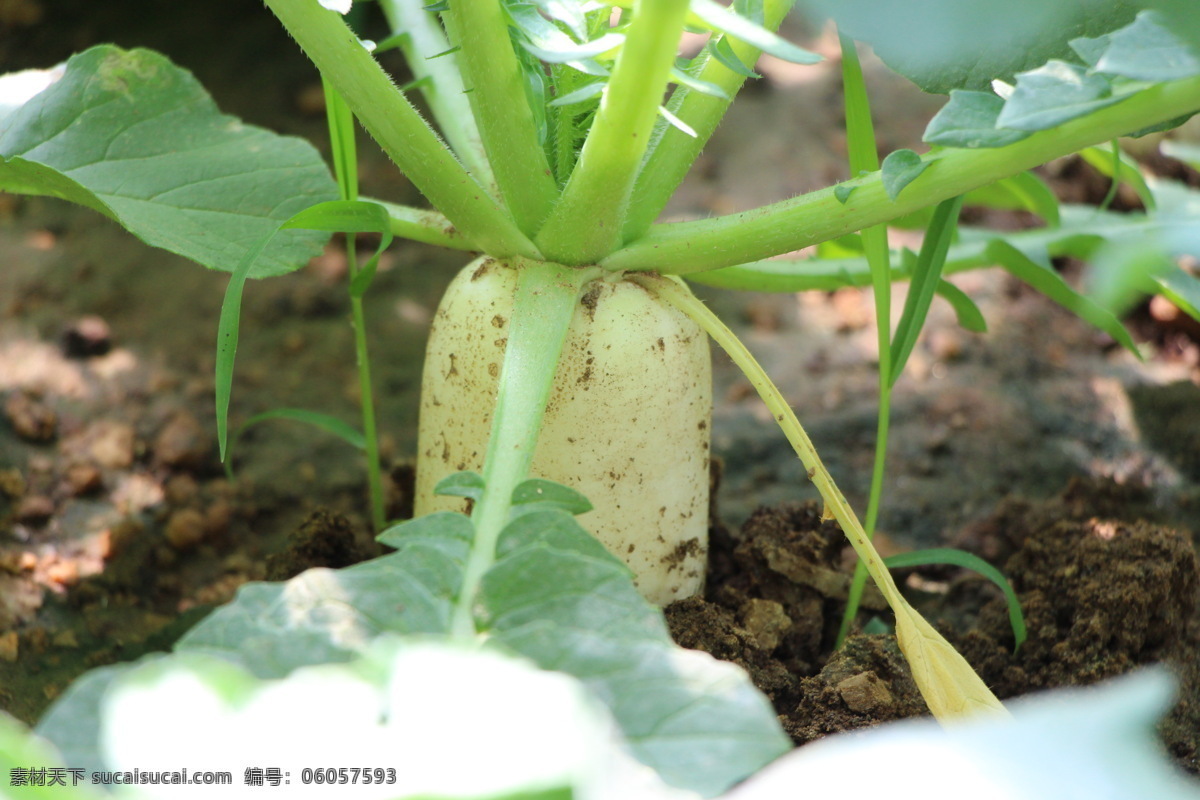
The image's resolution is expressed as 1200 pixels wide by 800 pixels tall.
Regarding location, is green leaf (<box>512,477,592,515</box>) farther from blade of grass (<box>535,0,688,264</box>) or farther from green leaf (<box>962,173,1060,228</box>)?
green leaf (<box>962,173,1060,228</box>)

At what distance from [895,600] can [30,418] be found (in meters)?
1.22

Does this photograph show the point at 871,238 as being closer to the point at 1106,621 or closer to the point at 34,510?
the point at 1106,621

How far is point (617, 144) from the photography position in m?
0.88

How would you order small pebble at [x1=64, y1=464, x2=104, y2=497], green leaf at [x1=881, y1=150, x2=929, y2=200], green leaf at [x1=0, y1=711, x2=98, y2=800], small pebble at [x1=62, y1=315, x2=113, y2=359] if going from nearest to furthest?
green leaf at [x1=0, y1=711, x2=98, y2=800] → green leaf at [x1=881, y1=150, x2=929, y2=200] → small pebble at [x1=64, y1=464, x2=104, y2=497] → small pebble at [x1=62, y1=315, x2=113, y2=359]

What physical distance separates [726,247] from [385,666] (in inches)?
22.6

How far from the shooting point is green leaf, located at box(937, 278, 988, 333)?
1.21 meters

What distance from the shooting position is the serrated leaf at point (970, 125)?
2.60ft

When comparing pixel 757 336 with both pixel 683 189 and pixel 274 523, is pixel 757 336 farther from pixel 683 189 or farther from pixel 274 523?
pixel 274 523

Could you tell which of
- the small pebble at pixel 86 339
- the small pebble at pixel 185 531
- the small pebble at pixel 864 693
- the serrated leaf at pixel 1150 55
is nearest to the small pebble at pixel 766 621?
the small pebble at pixel 864 693

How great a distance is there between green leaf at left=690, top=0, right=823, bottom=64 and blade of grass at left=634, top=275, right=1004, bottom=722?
0.32 metres

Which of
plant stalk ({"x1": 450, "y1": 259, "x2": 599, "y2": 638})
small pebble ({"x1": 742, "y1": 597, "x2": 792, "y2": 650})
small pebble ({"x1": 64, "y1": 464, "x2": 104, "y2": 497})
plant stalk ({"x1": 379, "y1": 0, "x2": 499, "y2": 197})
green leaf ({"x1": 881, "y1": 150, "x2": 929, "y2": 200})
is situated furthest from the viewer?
small pebble ({"x1": 64, "y1": 464, "x2": 104, "y2": 497})

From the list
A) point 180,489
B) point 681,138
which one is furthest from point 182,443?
point 681,138

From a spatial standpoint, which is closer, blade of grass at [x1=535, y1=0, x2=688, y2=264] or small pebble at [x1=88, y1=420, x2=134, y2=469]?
blade of grass at [x1=535, y1=0, x2=688, y2=264]

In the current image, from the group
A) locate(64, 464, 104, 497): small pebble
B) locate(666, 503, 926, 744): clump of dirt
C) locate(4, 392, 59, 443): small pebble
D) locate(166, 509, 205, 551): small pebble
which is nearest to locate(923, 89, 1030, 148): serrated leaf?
locate(666, 503, 926, 744): clump of dirt
